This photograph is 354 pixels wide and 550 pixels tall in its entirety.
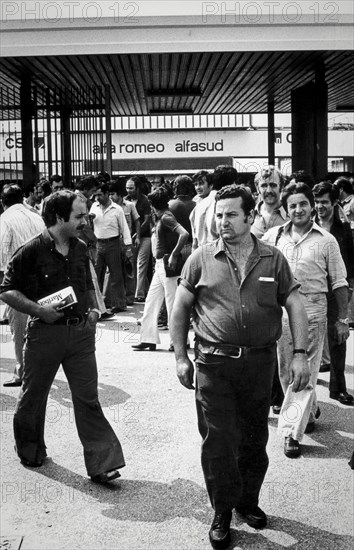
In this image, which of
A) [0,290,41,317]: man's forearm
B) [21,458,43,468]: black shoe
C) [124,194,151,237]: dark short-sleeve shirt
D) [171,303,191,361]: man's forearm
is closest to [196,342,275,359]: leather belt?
[171,303,191,361]: man's forearm

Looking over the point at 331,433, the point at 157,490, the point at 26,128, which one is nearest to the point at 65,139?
the point at 26,128

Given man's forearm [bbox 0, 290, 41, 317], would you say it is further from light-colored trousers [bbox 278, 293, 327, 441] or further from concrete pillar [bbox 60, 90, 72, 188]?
concrete pillar [bbox 60, 90, 72, 188]

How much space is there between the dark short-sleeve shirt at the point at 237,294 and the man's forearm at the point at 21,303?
1067 millimetres

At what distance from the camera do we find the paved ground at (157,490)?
13.3 ft

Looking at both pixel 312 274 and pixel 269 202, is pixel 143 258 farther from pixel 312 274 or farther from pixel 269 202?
pixel 312 274

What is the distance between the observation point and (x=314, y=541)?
3969 millimetres

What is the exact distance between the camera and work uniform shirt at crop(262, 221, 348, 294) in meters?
5.40

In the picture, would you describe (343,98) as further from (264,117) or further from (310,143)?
(264,117)

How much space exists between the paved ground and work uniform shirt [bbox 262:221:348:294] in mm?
Result: 1117

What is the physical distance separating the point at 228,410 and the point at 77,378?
1194 millimetres

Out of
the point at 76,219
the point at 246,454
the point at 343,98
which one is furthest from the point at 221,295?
the point at 343,98

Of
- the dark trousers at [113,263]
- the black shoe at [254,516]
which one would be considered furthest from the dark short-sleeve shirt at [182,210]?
the black shoe at [254,516]

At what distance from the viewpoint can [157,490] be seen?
4.69 m

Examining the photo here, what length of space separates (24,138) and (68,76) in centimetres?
148
